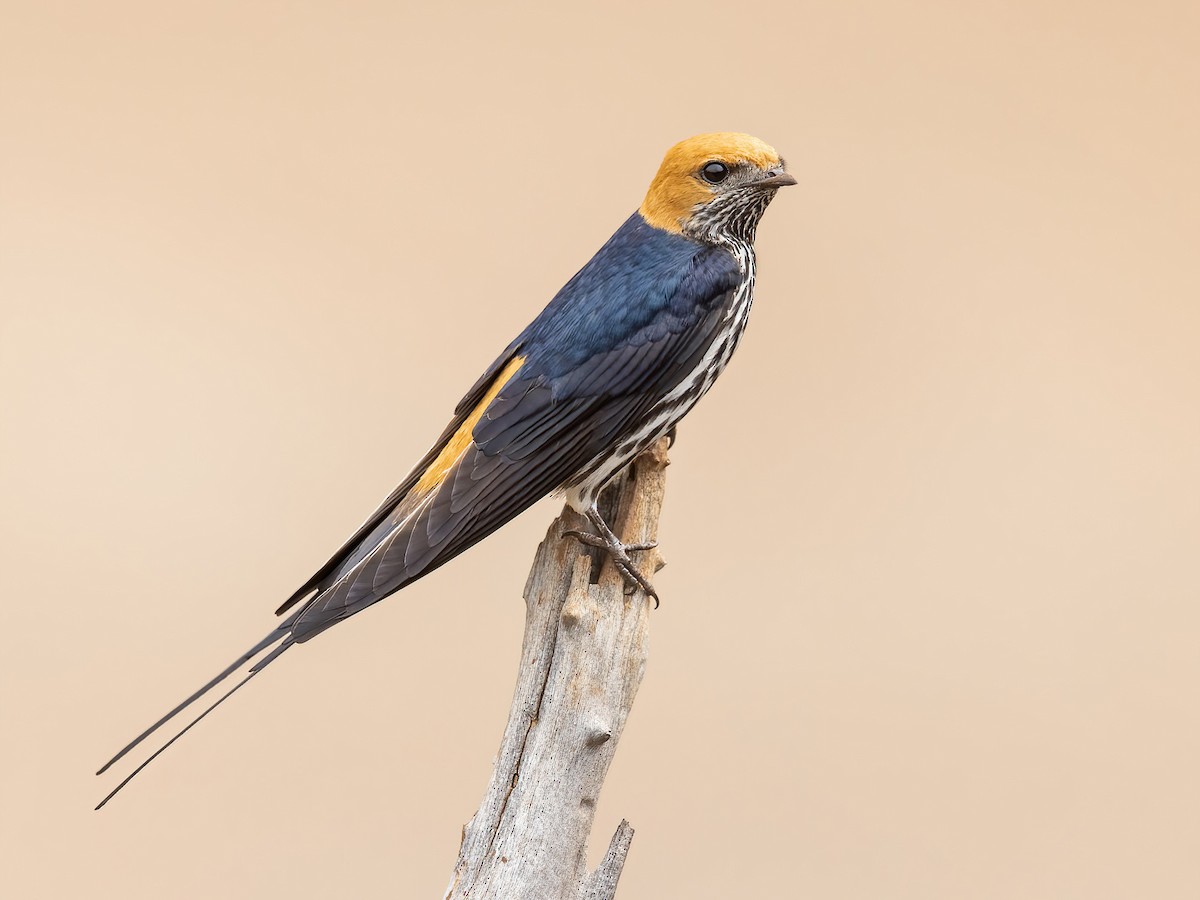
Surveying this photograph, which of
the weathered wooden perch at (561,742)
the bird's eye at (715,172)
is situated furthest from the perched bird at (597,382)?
the weathered wooden perch at (561,742)

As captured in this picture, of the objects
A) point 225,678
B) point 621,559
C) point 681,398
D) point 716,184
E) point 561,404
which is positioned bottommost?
point 225,678

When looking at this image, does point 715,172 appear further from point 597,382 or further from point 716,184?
point 597,382

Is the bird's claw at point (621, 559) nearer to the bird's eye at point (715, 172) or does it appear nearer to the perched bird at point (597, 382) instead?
the perched bird at point (597, 382)

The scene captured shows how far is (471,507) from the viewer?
9.34 ft

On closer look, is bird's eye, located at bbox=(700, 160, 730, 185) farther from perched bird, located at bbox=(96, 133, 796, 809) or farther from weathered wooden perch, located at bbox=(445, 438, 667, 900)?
weathered wooden perch, located at bbox=(445, 438, 667, 900)

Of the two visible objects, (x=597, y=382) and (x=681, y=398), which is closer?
(x=597, y=382)

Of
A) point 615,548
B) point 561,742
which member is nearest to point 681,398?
point 615,548

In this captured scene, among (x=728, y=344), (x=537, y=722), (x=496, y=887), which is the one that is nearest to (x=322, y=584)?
(x=537, y=722)

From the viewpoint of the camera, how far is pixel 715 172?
9.93 feet

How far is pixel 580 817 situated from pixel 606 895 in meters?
0.17

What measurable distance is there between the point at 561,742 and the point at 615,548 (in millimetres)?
454

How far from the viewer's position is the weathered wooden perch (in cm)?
277

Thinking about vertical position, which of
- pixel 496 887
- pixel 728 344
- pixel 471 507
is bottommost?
pixel 496 887

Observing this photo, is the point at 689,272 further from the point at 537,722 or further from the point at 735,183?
the point at 537,722
